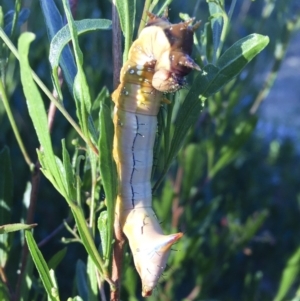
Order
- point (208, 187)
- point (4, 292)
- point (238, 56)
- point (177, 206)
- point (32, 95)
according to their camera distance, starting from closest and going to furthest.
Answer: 1. point (32, 95)
2. point (238, 56)
3. point (4, 292)
4. point (177, 206)
5. point (208, 187)

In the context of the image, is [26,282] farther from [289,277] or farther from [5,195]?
[289,277]

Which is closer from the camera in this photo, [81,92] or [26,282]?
[81,92]

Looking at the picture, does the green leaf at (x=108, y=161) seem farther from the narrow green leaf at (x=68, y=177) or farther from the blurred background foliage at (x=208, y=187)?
the blurred background foliage at (x=208, y=187)

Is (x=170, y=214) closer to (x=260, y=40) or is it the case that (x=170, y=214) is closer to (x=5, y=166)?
(x=5, y=166)

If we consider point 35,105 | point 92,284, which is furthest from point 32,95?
point 92,284

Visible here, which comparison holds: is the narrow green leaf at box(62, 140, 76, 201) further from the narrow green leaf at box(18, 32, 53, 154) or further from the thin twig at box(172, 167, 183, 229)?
the thin twig at box(172, 167, 183, 229)


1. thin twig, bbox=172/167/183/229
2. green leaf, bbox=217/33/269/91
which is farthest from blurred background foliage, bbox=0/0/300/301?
green leaf, bbox=217/33/269/91

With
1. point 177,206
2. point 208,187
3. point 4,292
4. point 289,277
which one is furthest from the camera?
point 208,187
